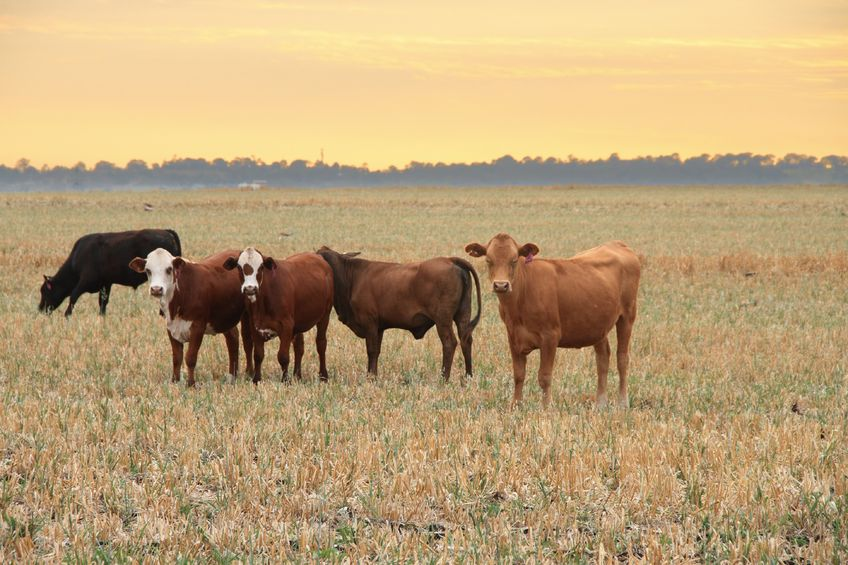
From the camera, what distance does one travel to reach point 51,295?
1773 cm

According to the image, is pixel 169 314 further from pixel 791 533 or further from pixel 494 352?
pixel 791 533

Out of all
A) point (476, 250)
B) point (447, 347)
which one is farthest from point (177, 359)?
point (476, 250)

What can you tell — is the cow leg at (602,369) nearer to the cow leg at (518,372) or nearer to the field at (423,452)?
the field at (423,452)

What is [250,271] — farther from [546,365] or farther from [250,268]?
[546,365]

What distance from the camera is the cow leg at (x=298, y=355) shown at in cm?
1156

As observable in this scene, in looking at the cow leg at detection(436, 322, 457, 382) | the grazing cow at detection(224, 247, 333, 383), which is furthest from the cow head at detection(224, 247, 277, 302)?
the cow leg at detection(436, 322, 457, 382)

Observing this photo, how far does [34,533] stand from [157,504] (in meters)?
0.79

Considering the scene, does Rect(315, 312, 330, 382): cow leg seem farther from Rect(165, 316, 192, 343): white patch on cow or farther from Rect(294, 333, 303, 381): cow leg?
Rect(165, 316, 192, 343): white patch on cow

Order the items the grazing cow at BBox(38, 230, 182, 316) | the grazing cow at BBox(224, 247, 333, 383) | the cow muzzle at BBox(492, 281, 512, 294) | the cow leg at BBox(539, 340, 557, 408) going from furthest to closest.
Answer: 1. the grazing cow at BBox(38, 230, 182, 316)
2. the grazing cow at BBox(224, 247, 333, 383)
3. the cow leg at BBox(539, 340, 557, 408)
4. the cow muzzle at BBox(492, 281, 512, 294)

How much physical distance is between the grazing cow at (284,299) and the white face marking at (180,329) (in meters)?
0.79

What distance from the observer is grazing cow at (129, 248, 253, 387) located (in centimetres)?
1107

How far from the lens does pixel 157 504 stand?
20.3ft

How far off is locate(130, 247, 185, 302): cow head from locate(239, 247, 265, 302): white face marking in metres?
0.84

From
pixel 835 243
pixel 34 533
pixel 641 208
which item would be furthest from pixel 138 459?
pixel 641 208
